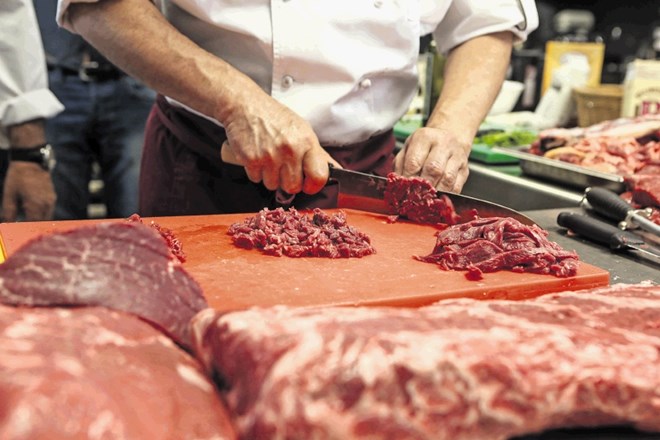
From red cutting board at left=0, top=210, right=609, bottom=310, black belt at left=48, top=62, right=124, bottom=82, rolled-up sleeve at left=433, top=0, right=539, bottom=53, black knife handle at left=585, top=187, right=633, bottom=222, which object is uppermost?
rolled-up sleeve at left=433, top=0, right=539, bottom=53

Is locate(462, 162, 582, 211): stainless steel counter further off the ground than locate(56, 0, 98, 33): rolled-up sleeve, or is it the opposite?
locate(56, 0, 98, 33): rolled-up sleeve

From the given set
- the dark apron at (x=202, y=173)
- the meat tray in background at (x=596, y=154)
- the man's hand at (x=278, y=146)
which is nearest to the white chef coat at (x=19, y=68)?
the dark apron at (x=202, y=173)

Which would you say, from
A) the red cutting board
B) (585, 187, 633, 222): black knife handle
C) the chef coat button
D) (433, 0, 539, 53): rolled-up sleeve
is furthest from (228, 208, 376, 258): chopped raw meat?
(433, 0, 539, 53): rolled-up sleeve

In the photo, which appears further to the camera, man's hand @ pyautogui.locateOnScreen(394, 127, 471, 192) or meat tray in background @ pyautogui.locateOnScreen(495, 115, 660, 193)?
meat tray in background @ pyautogui.locateOnScreen(495, 115, 660, 193)

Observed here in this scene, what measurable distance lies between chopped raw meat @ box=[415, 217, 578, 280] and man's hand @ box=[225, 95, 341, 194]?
15.3 inches

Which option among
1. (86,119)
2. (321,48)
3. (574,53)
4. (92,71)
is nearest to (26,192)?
(86,119)

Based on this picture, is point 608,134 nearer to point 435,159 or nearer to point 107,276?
point 435,159

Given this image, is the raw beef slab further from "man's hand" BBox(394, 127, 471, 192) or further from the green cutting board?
the green cutting board

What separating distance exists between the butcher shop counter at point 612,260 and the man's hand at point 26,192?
6.75ft

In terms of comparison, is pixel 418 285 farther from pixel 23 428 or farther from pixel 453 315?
pixel 23 428

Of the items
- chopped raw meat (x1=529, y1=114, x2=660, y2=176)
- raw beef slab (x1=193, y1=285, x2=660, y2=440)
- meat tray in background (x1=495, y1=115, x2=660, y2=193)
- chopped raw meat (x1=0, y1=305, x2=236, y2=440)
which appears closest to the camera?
chopped raw meat (x1=0, y1=305, x2=236, y2=440)

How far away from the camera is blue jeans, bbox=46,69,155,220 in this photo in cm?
393

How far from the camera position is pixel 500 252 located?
1776 mm

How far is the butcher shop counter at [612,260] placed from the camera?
6.39 feet
